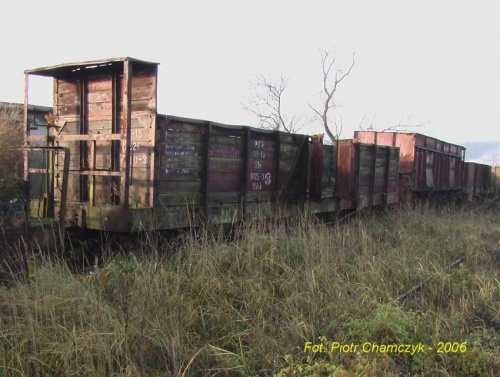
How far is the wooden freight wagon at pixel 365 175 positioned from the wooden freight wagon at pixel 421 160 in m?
1.77

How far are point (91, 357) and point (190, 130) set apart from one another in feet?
11.3


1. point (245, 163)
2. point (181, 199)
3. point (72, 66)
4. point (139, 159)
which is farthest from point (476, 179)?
point (72, 66)

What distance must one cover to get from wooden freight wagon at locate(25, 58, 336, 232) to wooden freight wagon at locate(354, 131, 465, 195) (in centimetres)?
803

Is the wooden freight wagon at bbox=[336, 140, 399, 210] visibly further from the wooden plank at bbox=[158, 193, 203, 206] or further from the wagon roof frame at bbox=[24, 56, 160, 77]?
the wagon roof frame at bbox=[24, 56, 160, 77]

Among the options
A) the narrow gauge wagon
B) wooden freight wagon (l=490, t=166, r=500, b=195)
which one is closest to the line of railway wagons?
the narrow gauge wagon

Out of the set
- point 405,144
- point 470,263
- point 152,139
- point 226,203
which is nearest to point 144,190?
point 152,139

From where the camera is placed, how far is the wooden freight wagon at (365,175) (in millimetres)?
9320

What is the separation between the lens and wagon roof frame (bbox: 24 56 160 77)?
16.7 feet

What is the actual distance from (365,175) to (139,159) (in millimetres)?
6269

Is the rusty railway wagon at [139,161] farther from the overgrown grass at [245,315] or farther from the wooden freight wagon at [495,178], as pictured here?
the wooden freight wagon at [495,178]

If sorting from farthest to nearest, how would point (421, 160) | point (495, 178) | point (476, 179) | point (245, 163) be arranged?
point (495, 178)
point (476, 179)
point (421, 160)
point (245, 163)

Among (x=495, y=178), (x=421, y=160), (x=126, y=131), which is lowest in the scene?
(x=495, y=178)

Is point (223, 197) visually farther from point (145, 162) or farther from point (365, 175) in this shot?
point (365, 175)

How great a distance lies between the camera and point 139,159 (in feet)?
17.9
